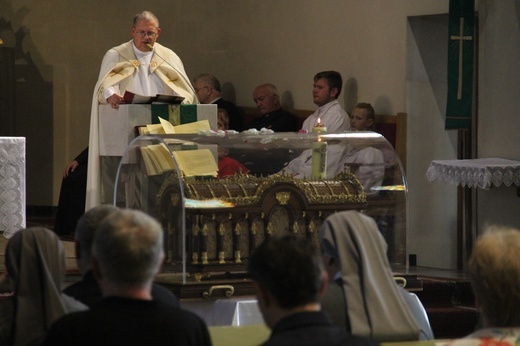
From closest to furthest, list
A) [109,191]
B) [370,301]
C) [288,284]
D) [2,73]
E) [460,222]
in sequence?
[288,284], [370,301], [109,191], [460,222], [2,73]

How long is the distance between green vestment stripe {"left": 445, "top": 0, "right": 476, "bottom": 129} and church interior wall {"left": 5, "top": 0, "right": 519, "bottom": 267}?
983 millimetres

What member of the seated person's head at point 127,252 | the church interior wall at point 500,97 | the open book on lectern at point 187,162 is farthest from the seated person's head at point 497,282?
the church interior wall at point 500,97

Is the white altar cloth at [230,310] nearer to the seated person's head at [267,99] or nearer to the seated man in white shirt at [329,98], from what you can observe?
the seated man in white shirt at [329,98]

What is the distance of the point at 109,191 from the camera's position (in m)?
9.54

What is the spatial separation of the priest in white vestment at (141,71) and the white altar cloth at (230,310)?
2.53 m

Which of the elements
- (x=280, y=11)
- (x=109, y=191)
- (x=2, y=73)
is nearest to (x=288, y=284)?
(x=109, y=191)

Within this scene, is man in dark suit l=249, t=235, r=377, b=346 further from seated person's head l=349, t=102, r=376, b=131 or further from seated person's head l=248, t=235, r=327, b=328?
seated person's head l=349, t=102, r=376, b=131

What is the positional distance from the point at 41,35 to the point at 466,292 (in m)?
7.73

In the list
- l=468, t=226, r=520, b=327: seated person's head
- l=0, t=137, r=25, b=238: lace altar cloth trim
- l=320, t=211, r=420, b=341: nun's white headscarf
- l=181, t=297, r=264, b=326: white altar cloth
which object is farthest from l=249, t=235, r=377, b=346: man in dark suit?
l=0, t=137, r=25, b=238: lace altar cloth trim

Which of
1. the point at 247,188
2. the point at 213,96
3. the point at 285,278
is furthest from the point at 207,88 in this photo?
the point at 285,278

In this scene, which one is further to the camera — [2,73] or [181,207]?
[2,73]

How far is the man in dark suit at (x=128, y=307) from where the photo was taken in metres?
3.53

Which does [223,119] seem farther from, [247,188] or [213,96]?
[247,188]

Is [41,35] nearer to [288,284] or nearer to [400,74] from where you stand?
[400,74]
